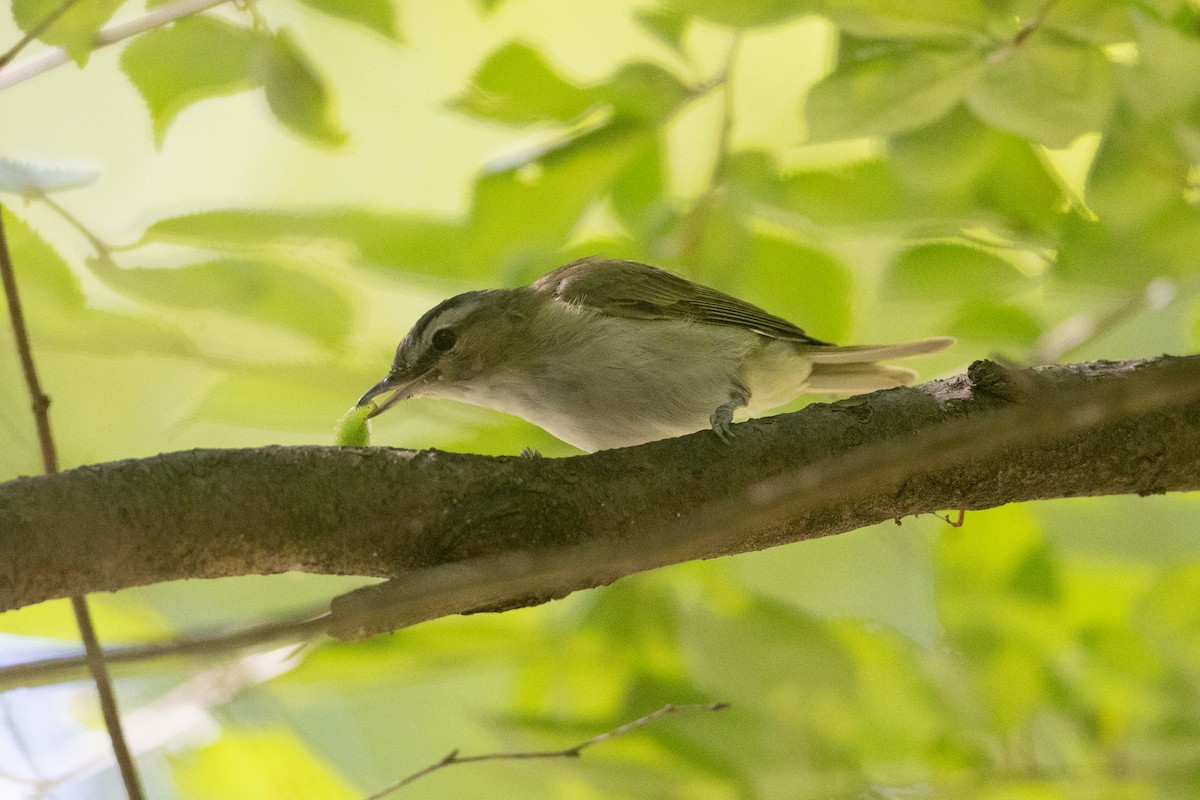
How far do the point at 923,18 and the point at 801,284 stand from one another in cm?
86

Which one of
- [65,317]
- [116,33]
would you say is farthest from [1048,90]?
[65,317]

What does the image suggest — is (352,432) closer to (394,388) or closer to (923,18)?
(394,388)

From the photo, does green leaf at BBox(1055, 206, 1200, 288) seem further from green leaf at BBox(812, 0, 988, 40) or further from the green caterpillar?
the green caterpillar

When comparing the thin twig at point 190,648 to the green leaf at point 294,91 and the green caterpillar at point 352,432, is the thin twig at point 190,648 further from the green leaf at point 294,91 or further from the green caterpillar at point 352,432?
the green leaf at point 294,91

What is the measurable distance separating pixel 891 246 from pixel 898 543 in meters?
0.88

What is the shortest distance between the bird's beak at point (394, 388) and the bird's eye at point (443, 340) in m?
0.10

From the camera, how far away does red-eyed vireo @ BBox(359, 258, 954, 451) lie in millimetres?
2674

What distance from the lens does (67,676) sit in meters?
0.99

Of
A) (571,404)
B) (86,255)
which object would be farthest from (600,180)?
(86,255)

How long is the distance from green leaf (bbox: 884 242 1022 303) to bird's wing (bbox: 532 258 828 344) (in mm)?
332

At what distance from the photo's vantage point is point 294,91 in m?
2.35

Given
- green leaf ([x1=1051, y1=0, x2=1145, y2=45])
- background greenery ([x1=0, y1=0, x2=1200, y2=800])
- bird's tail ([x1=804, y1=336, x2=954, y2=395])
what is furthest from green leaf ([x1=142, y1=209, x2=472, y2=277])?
green leaf ([x1=1051, y1=0, x2=1145, y2=45])

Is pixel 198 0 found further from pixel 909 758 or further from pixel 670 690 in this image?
pixel 909 758

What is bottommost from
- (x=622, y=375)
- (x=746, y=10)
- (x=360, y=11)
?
(x=622, y=375)
